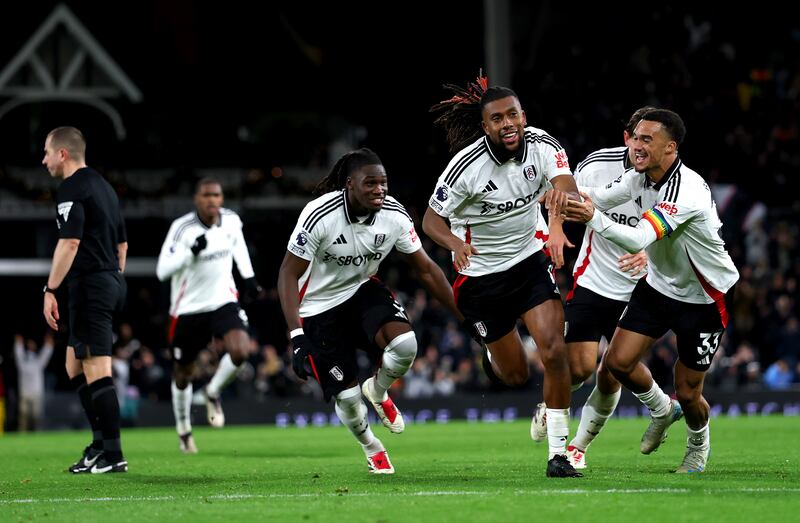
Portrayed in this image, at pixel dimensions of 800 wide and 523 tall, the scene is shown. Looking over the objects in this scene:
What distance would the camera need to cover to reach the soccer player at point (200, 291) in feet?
47.5

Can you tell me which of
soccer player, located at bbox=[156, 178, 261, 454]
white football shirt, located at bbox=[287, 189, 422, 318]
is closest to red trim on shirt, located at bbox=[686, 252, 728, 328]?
white football shirt, located at bbox=[287, 189, 422, 318]

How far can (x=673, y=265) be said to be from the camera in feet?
29.8

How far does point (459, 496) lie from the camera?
7.92 m

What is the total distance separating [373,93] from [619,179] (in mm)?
24827

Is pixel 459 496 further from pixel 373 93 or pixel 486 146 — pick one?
pixel 373 93

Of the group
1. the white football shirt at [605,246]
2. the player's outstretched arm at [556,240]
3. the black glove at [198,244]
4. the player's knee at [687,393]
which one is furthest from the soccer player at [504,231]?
the black glove at [198,244]

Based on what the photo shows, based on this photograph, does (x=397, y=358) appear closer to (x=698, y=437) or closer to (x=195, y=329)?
(x=698, y=437)

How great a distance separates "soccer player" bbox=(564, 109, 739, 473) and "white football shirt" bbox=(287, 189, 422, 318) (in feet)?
4.76

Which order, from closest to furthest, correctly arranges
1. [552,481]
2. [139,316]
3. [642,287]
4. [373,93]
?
[552,481] → [642,287] → [139,316] → [373,93]

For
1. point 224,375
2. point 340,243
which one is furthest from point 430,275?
point 224,375

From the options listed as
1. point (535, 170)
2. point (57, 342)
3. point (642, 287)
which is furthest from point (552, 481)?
point (57, 342)

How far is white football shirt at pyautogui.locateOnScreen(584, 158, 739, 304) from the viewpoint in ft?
27.7

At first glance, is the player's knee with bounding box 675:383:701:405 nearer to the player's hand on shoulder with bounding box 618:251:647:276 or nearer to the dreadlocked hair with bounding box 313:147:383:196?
the player's hand on shoulder with bounding box 618:251:647:276

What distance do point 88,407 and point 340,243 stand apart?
3026 millimetres
